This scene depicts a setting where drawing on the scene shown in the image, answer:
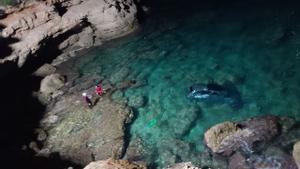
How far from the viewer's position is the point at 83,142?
15.3m

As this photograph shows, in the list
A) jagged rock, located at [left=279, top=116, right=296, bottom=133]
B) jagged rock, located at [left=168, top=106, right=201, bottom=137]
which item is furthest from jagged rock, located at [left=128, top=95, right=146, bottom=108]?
jagged rock, located at [left=279, top=116, right=296, bottom=133]

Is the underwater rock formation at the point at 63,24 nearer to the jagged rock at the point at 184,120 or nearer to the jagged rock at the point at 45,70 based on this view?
the jagged rock at the point at 45,70

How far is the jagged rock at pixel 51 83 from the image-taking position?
19.0 m

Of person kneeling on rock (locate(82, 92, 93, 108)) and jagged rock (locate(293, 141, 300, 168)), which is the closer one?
jagged rock (locate(293, 141, 300, 168))

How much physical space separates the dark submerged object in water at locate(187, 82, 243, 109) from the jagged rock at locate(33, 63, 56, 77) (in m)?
9.12

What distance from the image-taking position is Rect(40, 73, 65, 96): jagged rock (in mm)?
18969

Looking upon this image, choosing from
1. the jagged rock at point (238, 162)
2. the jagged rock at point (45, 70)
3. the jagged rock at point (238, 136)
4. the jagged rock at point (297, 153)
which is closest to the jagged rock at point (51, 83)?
the jagged rock at point (45, 70)

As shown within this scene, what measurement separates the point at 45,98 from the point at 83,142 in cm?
460

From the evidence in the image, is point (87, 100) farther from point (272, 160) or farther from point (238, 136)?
point (272, 160)

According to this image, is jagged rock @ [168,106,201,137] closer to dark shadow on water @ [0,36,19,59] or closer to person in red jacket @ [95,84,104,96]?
person in red jacket @ [95,84,104,96]

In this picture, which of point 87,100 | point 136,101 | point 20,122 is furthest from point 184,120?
point 20,122

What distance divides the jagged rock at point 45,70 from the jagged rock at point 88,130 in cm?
353

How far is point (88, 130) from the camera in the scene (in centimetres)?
1592

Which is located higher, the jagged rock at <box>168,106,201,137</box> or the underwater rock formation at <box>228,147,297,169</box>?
the jagged rock at <box>168,106,201,137</box>
